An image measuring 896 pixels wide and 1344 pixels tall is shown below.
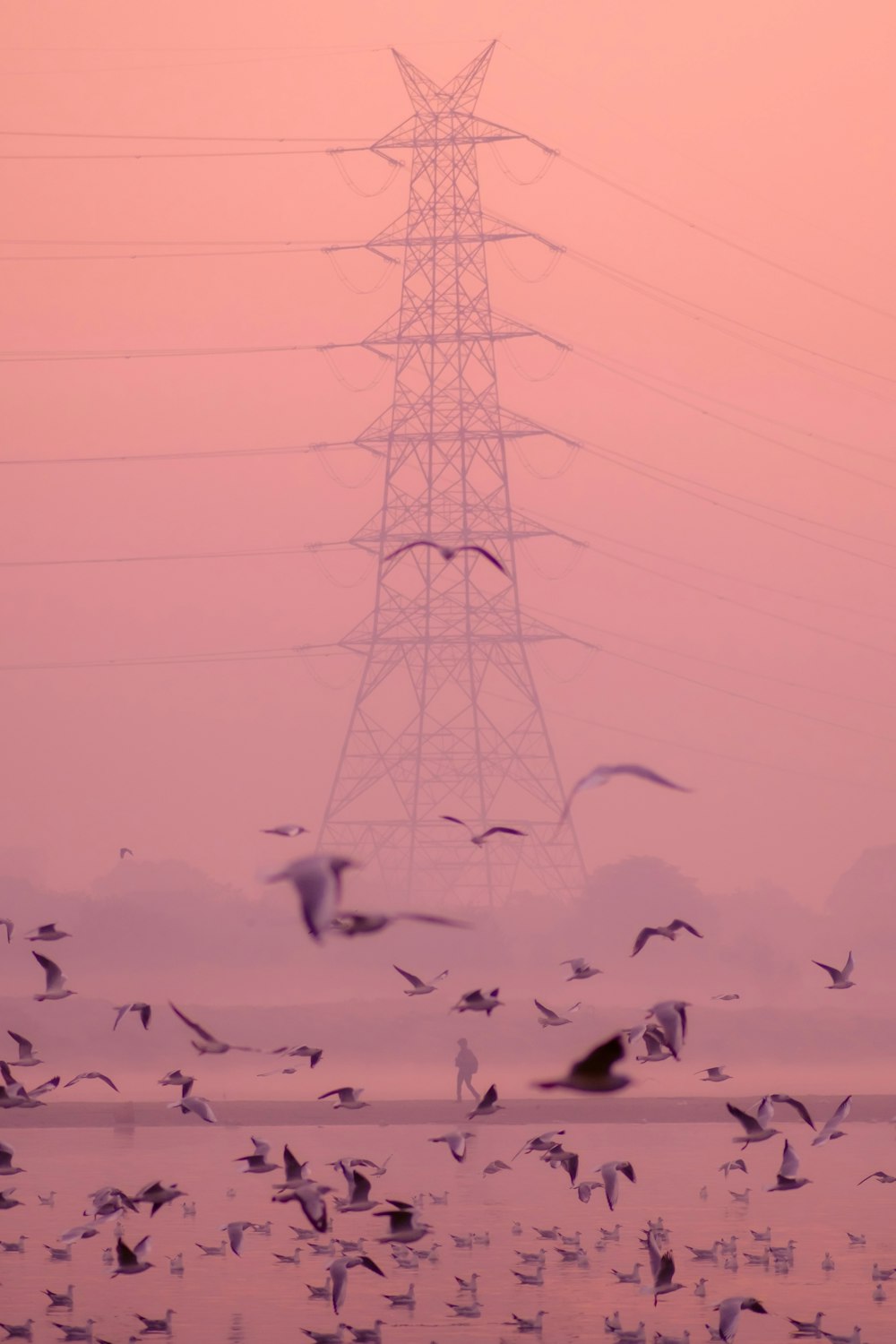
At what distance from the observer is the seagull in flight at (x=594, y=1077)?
36.2 feet

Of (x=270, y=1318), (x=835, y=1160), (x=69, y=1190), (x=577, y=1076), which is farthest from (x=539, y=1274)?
(x=835, y=1160)

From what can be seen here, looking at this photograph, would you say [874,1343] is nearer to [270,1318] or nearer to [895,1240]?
[270,1318]

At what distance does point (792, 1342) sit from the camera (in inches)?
823

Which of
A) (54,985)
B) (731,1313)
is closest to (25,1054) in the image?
(54,985)

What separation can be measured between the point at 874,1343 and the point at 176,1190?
7.51m

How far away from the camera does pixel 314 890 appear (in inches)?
462

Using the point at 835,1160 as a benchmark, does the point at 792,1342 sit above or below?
below

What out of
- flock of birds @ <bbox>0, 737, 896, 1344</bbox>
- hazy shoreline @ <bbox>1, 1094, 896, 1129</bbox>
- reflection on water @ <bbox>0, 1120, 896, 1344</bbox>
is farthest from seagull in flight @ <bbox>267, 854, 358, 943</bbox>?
hazy shoreline @ <bbox>1, 1094, 896, 1129</bbox>

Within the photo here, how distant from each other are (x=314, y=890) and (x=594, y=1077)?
75.2 inches

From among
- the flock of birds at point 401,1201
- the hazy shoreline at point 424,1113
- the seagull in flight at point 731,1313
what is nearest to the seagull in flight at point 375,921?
the flock of birds at point 401,1201

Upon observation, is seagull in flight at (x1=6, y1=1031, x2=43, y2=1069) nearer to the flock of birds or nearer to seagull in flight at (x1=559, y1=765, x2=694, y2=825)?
the flock of birds

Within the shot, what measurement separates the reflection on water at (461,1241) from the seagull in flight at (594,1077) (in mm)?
10729

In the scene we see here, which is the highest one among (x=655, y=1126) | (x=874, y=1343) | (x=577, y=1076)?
(x=655, y=1126)

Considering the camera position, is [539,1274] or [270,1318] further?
[539,1274]
